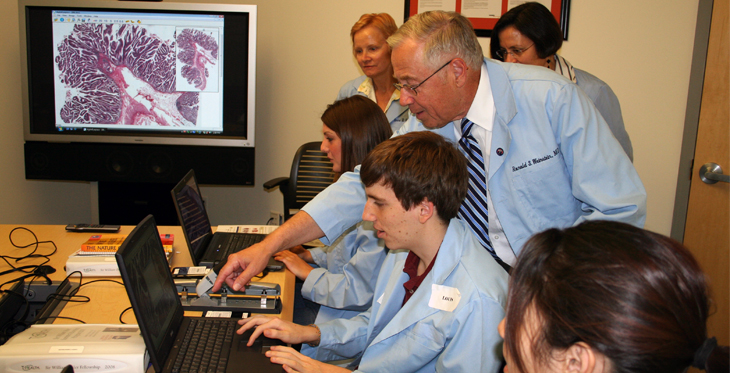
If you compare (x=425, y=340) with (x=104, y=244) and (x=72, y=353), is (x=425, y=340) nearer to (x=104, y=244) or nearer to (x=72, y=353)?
(x=72, y=353)

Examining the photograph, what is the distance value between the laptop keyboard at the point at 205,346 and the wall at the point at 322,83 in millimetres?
2254

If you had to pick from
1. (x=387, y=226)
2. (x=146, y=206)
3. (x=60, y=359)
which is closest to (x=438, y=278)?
(x=387, y=226)

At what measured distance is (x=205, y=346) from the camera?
44.6 inches

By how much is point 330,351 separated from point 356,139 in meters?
0.87

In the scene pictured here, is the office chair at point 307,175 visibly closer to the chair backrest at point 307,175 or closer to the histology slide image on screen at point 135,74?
the chair backrest at point 307,175

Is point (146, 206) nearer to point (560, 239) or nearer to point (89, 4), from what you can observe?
point (89, 4)

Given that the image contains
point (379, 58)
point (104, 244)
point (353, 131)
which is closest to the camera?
point (104, 244)

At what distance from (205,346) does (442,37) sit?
3.27ft

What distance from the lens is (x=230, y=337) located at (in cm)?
119

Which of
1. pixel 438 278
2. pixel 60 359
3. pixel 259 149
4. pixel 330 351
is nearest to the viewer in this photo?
pixel 60 359

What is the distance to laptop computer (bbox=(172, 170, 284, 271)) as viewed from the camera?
1684mm

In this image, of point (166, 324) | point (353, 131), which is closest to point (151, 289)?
point (166, 324)

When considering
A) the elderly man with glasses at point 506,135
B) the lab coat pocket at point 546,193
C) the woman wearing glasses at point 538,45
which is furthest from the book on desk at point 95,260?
the woman wearing glasses at point 538,45

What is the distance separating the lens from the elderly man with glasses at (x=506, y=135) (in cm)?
133
